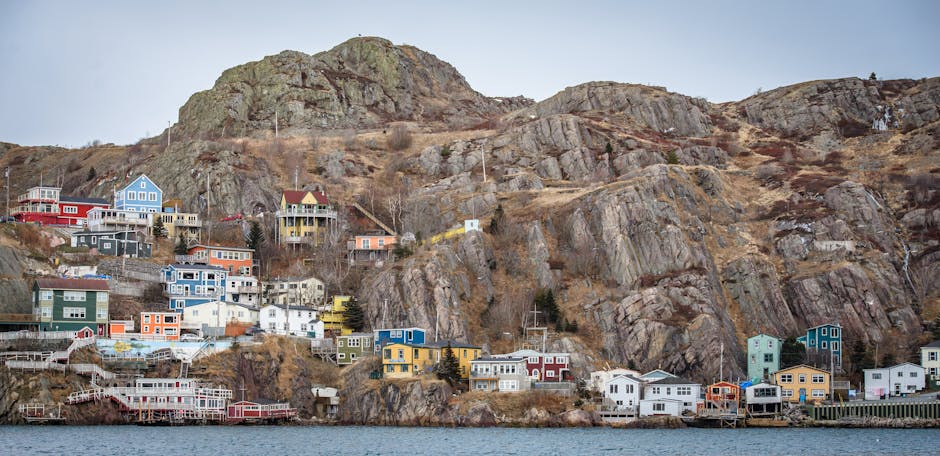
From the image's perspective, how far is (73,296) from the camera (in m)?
108

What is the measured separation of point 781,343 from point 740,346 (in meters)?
3.96

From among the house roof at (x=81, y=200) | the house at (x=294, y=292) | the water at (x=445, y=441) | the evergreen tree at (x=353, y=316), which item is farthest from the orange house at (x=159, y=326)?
the house roof at (x=81, y=200)

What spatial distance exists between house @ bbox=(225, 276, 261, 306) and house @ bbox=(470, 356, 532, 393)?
89.7ft

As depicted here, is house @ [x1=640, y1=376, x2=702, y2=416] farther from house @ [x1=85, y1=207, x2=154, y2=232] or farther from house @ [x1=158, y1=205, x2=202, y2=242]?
house @ [x1=85, y1=207, x2=154, y2=232]

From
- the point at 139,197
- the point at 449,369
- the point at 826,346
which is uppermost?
the point at 139,197

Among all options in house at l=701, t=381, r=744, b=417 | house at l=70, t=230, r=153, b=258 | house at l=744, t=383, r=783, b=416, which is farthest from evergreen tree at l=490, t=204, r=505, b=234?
house at l=70, t=230, r=153, b=258

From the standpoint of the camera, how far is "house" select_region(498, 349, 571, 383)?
109688mm

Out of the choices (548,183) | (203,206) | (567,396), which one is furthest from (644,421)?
(203,206)

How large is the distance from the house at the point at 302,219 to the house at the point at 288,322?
19135mm

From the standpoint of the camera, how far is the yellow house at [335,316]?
12062 centimetres

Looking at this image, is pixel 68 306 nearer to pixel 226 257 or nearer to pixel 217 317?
pixel 217 317

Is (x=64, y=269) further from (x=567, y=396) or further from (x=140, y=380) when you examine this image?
(x=567, y=396)

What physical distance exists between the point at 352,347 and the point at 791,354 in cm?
3910

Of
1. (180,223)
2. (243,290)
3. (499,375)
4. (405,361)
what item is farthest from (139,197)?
(499,375)
